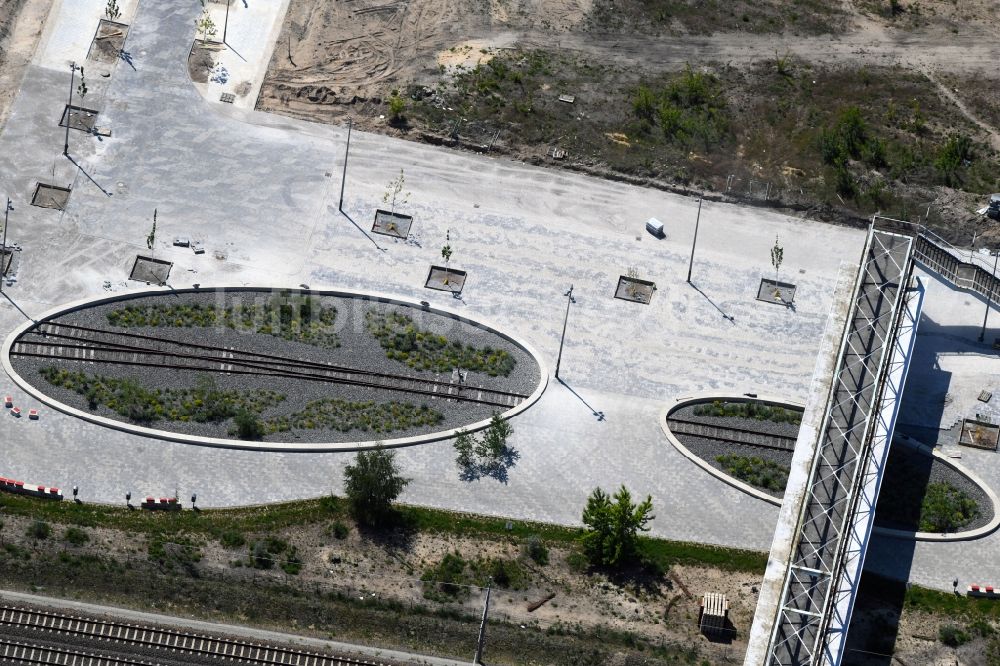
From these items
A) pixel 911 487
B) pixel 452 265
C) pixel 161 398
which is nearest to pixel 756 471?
pixel 911 487

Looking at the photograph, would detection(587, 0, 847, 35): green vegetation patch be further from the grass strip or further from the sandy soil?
the grass strip


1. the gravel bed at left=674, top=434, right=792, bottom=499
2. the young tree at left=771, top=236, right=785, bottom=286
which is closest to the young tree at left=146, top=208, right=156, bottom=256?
the gravel bed at left=674, top=434, right=792, bottom=499

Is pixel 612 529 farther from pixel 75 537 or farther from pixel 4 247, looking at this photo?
pixel 4 247

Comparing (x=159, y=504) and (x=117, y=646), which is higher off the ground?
(x=159, y=504)

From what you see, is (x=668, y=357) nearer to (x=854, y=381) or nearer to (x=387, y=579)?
(x=854, y=381)

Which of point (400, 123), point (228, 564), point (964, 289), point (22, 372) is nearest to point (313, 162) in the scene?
point (400, 123)


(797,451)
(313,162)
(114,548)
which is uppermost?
(313,162)

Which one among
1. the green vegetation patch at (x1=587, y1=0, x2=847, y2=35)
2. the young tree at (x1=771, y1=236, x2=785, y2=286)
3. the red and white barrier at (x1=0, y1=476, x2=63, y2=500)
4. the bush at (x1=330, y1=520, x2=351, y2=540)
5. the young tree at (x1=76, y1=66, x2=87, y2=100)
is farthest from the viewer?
the green vegetation patch at (x1=587, y1=0, x2=847, y2=35)
